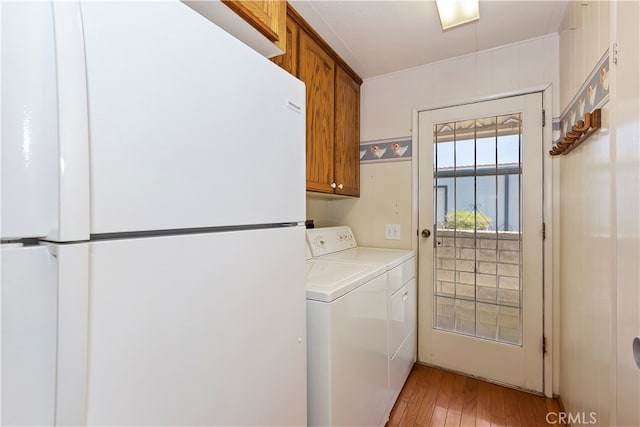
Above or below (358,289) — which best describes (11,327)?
above

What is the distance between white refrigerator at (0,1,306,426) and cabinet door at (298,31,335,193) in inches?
36.5

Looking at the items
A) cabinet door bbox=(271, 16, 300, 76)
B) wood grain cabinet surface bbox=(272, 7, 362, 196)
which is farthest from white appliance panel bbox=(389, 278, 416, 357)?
cabinet door bbox=(271, 16, 300, 76)

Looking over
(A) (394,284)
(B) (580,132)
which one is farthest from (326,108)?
(B) (580,132)

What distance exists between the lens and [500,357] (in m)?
2.00

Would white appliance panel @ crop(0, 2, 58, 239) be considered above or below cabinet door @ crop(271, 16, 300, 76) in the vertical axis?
below

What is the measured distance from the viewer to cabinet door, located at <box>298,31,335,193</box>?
1.71 metres

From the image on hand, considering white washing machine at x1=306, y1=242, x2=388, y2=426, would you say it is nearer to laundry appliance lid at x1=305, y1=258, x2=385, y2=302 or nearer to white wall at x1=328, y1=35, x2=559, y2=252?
laundry appliance lid at x1=305, y1=258, x2=385, y2=302

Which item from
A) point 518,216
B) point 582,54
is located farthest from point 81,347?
point 518,216

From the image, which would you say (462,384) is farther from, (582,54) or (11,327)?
(11,327)

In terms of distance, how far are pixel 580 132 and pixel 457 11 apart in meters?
0.91

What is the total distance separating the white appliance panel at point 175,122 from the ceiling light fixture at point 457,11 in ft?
4.16

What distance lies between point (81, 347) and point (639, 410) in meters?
1.39

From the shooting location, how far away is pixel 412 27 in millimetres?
1760

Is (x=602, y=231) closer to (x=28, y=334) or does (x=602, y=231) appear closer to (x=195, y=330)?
(x=195, y=330)
